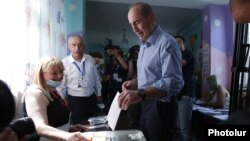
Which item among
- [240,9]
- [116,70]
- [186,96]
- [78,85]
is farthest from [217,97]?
[240,9]

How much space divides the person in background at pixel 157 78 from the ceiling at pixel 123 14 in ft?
10.6

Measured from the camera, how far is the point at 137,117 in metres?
1.31

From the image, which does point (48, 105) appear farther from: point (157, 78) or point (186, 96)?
point (186, 96)

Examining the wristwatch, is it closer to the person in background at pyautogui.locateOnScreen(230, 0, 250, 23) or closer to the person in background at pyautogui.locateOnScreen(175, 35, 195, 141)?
the person in background at pyautogui.locateOnScreen(230, 0, 250, 23)

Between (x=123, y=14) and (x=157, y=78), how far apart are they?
4873 millimetres

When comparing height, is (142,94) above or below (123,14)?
below

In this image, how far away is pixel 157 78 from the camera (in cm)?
127

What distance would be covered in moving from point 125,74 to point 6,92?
3210 mm

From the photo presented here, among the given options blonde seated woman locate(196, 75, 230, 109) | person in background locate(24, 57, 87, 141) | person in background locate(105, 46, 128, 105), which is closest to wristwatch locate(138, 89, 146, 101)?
person in background locate(24, 57, 87, 141)

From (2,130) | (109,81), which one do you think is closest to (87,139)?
(2,130)

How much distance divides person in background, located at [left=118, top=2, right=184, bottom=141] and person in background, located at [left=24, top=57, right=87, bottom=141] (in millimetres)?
346

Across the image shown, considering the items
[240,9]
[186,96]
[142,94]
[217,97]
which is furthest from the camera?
[217,97]

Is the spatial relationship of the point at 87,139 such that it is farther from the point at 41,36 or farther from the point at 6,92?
the point at 41,36

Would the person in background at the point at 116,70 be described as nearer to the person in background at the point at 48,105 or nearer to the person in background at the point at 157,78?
the person in background at the point at 48,105
